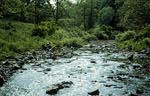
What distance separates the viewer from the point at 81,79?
19328mm

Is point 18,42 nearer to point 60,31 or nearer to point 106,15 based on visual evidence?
point 60,31

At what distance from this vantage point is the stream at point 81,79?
52.8 feet

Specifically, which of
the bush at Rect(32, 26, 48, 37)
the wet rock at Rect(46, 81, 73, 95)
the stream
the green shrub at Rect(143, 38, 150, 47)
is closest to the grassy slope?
the bush at Rect(32, 26, 48, 37)

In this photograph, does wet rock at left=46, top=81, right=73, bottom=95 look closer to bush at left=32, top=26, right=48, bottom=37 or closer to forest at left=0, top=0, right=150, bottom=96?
forest at left=0, top=0, right=150, bottom=96

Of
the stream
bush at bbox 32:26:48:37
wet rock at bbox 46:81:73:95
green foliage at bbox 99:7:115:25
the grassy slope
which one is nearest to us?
wet rock at bbox 46:81:73:95

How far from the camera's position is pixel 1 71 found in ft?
69.8

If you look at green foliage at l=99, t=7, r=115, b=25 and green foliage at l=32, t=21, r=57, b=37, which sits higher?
green foliage at l=99, t=7, r=115, b=25

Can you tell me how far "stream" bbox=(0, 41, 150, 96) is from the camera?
16091mm

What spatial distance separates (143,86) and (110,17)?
7443 centimetres

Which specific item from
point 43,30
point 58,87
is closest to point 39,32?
point 43,30

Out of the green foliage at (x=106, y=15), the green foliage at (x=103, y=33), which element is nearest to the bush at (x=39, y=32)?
the green foliage at (x=103, y=33)

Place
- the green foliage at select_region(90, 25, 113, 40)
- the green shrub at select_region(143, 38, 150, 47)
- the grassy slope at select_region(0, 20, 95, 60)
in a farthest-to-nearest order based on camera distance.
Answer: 1. the green foliage at select_region(90, 25, 113, 40)
2. the green shrub at select_region(143, 38, 150, 47)
3. the grassy slope at select_region(0, 20, 95, 60)

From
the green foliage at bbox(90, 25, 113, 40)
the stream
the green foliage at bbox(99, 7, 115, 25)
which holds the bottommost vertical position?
the green foliage at bbox(90, 25, 113, 40)

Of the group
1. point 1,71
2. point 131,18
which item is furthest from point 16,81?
point 131,18
